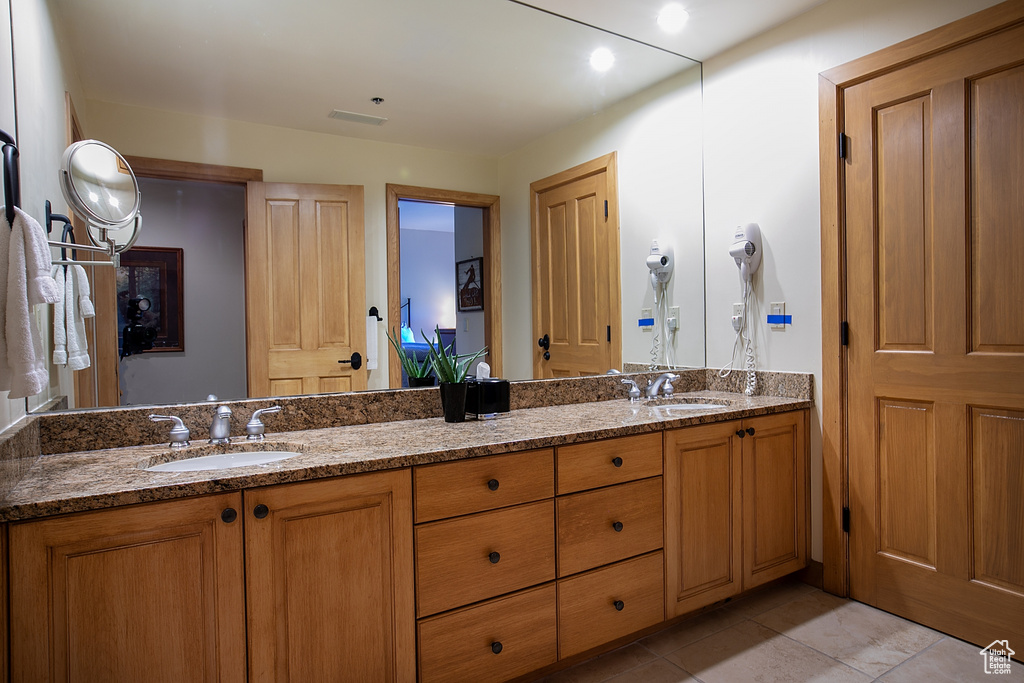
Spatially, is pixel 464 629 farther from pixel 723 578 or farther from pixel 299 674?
pixel 723 578

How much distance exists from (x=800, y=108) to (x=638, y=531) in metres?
1.88

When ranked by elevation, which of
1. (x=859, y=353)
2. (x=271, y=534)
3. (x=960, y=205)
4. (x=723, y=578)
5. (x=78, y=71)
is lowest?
(x=723, y=578)

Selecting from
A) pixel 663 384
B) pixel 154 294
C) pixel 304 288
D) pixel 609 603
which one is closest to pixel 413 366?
pixel 304 288

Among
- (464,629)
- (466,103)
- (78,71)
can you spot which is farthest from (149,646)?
(466,103)

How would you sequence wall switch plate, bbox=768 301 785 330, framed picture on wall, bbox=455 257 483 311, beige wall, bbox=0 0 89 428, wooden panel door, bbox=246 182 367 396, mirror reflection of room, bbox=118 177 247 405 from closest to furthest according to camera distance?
beige wall, bbox=0 0 89 428
mirror reflection of room, bbox=118 177 247 405
wooden panel door, bbox=246 182 367 396
framed picture on wall, bbox=455 257 483 311
wall switch plate, bbox=768 301 785 330

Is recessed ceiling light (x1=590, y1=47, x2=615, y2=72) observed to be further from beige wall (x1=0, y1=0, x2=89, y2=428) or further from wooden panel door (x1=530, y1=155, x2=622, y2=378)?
beige wall (x1=0, y1=0, x2=89, y2=428)

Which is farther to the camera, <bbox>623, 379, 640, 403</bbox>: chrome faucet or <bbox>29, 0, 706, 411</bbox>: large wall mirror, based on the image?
<bbox>623, 379, 640, 403</bbox>: chrome faucet

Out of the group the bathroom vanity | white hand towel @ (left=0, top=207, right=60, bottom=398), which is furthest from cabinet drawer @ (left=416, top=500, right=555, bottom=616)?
white hand towel @ (left=0, top=207, right=60, bottom=398)

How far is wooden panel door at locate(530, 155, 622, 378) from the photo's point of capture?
2.43m

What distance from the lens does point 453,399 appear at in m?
1.98

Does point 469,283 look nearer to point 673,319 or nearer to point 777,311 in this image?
point 673,319

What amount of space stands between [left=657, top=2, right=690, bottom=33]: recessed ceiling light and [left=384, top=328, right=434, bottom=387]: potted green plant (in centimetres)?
173

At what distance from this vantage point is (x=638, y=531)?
6.26ft


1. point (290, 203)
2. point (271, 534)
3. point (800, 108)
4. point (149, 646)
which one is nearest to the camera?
point (149, 646)
